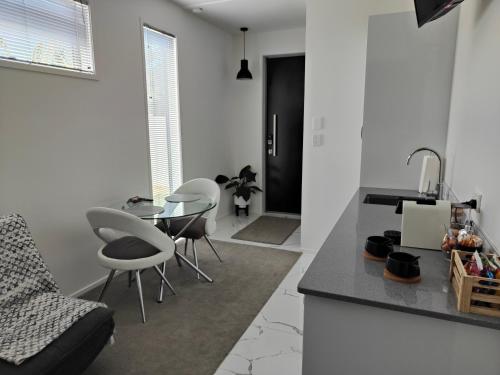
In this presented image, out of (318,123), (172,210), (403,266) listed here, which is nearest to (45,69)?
(172,210)

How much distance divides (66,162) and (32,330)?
4.56ft

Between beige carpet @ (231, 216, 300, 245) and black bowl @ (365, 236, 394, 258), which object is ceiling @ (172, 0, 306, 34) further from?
black bowl @ (365, 236, 394, 258)

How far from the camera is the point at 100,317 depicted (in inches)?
70.7

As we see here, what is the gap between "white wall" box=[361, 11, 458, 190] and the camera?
8.32ft

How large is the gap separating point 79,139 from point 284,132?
3.01m

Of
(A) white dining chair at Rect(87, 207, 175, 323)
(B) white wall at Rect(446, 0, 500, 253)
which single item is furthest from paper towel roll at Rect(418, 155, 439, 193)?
(A) white dining chair at Rect(87, 207, 175, 323)

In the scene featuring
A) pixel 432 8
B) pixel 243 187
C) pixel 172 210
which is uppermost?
pixel 432 8

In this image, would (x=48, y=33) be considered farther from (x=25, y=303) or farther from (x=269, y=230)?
(x=269, y=230)

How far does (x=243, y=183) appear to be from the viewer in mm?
5152

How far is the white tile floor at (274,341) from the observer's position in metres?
1.99

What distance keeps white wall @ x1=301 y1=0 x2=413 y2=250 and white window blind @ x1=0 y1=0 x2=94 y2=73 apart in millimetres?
2001

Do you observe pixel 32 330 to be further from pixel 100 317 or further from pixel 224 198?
pixel 224 198

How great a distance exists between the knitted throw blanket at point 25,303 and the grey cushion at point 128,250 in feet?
1.60

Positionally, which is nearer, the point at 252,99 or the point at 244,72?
the point at 244,72
